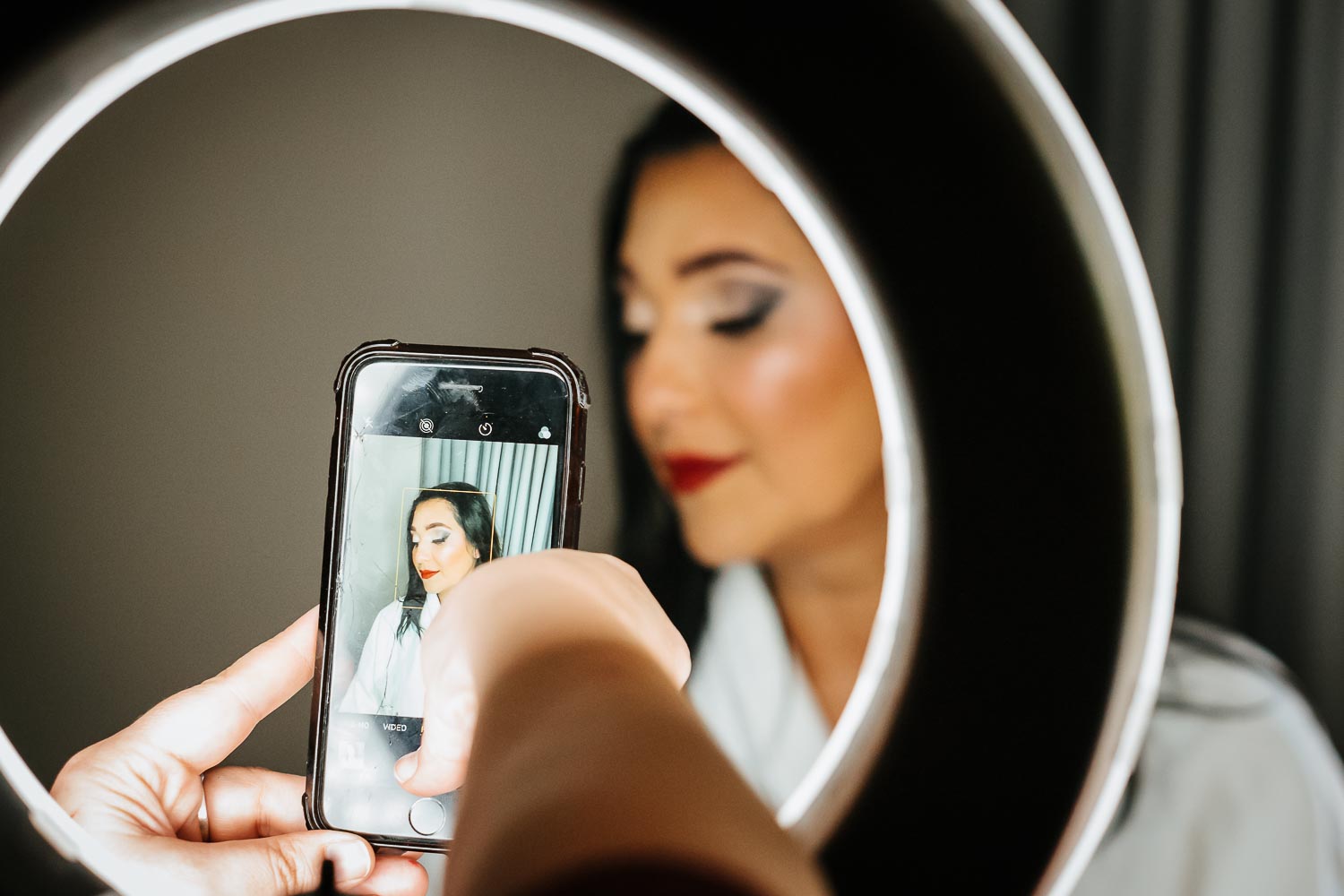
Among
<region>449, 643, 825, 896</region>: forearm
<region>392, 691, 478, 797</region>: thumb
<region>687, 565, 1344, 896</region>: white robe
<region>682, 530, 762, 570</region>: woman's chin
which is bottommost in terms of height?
<region>687, 565, 1344, 896</region>: white robe

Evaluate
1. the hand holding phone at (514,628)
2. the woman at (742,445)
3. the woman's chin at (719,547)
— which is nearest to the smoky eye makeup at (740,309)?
the woman at (742,445)

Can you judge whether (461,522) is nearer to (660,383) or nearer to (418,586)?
(418,586)

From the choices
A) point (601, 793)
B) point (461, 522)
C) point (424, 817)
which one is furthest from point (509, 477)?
point (601, 793)

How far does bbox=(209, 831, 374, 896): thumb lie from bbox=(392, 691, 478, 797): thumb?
0.42 feet

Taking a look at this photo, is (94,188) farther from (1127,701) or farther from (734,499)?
(1127,701)

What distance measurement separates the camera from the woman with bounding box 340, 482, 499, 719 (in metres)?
0.33

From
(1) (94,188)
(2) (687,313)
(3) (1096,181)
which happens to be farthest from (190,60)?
(3) (1096,181)

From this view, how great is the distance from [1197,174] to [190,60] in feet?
1.47

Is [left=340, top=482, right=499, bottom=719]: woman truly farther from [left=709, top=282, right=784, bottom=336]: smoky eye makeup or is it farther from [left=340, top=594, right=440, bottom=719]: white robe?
[left=709, top=282, right=784, bottom=336]: smoky eye makeup

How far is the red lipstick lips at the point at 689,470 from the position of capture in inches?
17.7

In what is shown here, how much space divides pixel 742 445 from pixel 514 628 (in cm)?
30

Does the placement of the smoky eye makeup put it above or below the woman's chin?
above

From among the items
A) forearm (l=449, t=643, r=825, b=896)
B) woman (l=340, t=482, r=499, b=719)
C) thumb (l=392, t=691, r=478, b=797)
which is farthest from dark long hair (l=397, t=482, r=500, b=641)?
forearm (l=449, t=643, r=825, b=896)

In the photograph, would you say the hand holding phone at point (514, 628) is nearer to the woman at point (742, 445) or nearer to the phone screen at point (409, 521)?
the phone screen at point (409, 521)
